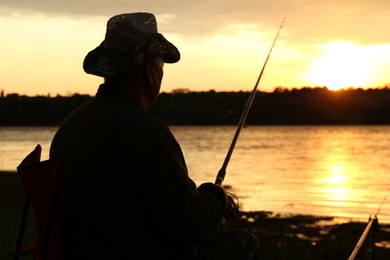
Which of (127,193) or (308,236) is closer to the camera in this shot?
(127,193)

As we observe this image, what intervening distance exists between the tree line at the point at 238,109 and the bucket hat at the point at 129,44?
229ft

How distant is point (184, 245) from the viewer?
8.32ft

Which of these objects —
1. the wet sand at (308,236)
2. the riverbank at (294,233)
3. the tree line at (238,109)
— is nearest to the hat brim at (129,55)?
the riverbank at (294,233)

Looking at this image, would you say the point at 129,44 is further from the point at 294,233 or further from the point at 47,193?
the point at 294,233

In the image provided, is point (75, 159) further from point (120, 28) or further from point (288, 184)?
point (288, 184)

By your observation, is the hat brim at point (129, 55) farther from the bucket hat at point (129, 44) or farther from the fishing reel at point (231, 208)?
the fishing reel at point (231, 208)

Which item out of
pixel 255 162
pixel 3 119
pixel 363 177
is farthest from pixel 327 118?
pixel 363 177

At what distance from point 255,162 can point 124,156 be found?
37727 mm

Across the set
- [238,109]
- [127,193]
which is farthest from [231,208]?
[238,109]

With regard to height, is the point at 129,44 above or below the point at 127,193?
above

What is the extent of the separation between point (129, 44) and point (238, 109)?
85524mm

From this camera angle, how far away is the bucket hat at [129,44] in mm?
2670

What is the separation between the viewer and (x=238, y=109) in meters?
87.9

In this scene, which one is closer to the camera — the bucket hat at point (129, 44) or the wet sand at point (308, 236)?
the bucket hat at point (129, 44)
